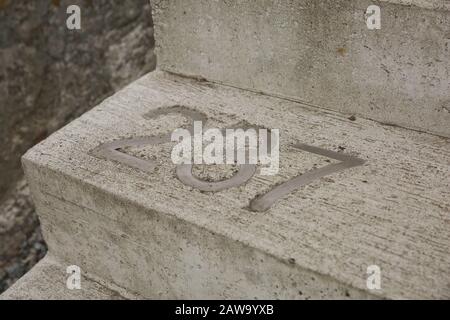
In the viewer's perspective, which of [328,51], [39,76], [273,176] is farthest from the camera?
[39,76]

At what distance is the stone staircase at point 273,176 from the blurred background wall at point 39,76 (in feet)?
2.78

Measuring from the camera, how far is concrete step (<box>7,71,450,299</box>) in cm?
157

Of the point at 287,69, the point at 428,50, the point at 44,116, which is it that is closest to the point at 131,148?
the point at 287,69

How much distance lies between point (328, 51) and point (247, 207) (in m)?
0.65

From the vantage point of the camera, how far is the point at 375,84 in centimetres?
201

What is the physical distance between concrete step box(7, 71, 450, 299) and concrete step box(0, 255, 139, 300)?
4 cm

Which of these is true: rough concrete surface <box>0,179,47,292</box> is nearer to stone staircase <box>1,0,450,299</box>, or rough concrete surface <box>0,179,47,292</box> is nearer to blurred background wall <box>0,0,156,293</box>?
blurred background wall <box>0,0,156,293</box>

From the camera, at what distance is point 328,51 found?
204cm

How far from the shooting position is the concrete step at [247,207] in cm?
157

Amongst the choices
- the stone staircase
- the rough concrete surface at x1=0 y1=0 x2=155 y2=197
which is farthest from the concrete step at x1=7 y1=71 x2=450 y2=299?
the rough concrete surface at x1=0 y1=0 x2=155 y2=197

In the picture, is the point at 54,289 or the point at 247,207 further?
the point at 54,289

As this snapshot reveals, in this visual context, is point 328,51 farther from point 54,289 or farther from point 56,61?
point 56,61

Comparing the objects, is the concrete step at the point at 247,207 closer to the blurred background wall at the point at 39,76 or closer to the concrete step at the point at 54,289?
the concrete step at the point at 54,289

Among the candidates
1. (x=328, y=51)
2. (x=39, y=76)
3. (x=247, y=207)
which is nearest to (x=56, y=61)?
(x=39, y=76)
